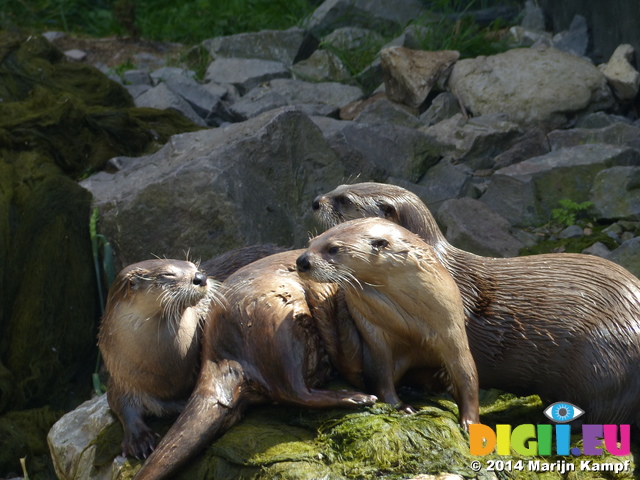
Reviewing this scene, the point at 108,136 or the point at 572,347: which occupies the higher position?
the point at 572,347

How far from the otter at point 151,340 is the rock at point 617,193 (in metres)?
4.06

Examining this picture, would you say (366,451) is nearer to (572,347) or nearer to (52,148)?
(572,347)

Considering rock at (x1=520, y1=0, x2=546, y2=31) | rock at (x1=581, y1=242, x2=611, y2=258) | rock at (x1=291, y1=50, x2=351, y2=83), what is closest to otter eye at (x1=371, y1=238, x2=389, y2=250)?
rock at (x1=581, y1=242, x2=611, y2=258)

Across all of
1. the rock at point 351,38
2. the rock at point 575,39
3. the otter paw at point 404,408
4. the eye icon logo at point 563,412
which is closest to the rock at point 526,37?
the rock at point 575,39

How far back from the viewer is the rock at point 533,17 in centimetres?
1048

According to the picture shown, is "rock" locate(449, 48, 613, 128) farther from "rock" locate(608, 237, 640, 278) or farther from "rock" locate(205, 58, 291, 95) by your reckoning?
"rock" locate(608, 237, 640, 278)

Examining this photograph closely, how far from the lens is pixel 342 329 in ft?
11.2

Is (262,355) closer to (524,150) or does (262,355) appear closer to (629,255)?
(629,255)

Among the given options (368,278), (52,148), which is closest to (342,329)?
(368,278)

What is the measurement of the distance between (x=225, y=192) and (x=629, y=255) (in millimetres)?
2563

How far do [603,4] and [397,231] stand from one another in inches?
264

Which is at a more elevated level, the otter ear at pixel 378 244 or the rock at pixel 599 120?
the otter ear at pixel 378 244

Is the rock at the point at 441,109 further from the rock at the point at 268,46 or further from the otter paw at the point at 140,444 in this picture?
the otter paw at the point at 140,444

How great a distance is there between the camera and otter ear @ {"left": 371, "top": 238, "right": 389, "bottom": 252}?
325 centimetres
